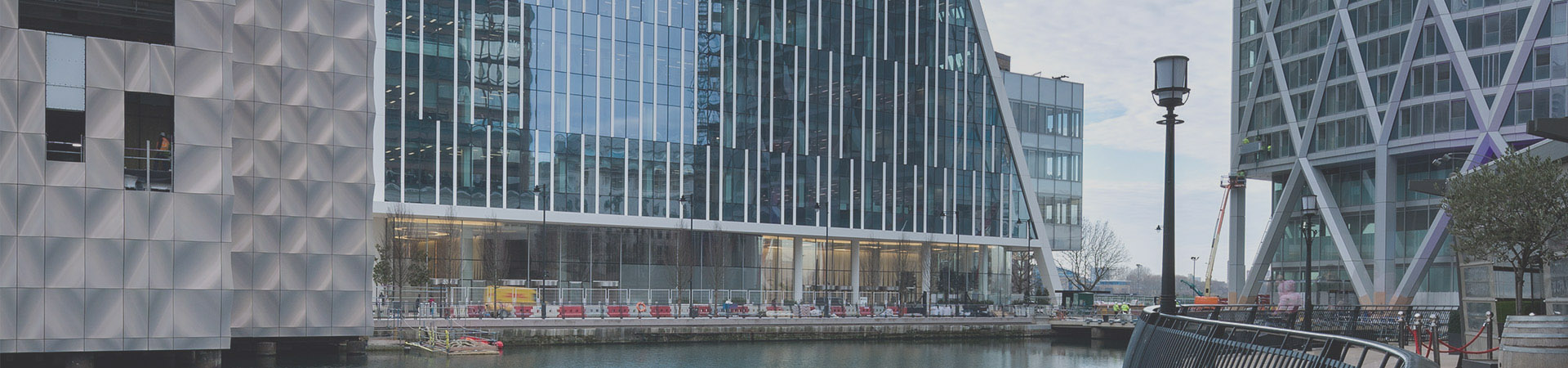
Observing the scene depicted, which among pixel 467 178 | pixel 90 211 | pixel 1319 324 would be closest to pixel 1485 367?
pixel 1319 324

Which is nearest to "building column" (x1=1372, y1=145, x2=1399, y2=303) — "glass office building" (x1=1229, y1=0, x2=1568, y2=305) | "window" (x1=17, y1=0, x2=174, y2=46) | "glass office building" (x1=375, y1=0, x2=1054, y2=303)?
"glass office building" (x1=1229, y1=0, x2=1568, y2=305)

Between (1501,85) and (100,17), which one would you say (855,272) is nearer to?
(1501,85)

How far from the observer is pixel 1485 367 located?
64.9 ft

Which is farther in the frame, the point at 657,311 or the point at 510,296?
the point at 510,296

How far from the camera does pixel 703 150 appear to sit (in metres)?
78.6

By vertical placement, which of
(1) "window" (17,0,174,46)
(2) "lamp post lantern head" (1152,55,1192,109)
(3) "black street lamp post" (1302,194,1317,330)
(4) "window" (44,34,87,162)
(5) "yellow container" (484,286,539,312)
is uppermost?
(1) "window" (17,0,174,46)

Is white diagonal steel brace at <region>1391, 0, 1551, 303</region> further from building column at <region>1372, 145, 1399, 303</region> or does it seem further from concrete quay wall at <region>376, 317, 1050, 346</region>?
concrete quay wall at <region>376, 317, 1050, 346</region>

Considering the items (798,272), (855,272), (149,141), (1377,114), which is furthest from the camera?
(855,272)

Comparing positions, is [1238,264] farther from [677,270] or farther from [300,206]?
[300,206]

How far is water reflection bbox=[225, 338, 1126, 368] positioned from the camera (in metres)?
42.7

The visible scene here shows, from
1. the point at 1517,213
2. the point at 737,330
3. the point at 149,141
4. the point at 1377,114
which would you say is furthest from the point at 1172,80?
the point at 1377,114

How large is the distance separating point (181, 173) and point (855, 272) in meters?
56.6

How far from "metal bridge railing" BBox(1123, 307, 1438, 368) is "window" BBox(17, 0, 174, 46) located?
31675 mm

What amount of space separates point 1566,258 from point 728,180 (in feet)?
195
